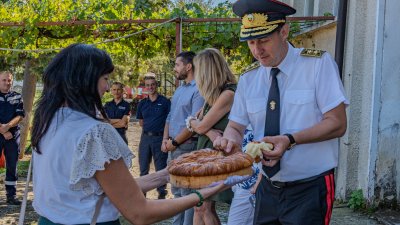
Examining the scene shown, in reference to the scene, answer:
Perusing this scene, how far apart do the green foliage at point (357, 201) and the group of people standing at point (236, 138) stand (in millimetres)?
2430

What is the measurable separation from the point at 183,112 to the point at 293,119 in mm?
3160

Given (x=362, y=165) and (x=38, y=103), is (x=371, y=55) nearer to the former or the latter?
(x=362, y=165)

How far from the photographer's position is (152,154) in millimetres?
8305

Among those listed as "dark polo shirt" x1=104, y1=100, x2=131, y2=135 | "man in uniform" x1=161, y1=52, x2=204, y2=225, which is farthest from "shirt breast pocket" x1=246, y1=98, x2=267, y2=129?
"dark polo shirt" x1=104, y1=100, x2=131, y2=135

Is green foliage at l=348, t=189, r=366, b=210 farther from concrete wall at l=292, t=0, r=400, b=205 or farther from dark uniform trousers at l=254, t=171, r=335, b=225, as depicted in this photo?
dark uniform trousers at l=254, t=171, r=335, b=225

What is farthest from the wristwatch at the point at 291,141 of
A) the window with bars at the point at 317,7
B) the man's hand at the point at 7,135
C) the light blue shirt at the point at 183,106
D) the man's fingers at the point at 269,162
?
the man's hand at the point at 7,135

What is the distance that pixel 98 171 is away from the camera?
2340 mm

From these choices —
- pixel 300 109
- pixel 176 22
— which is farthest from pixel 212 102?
pixel 176 22

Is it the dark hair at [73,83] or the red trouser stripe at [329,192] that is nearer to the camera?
the dark hair at [73,83]

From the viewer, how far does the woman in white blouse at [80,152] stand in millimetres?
2348

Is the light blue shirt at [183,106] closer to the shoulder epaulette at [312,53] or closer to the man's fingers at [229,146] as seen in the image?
the man's fingers at [229,146]

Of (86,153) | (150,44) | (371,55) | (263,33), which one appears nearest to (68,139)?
(86,153)

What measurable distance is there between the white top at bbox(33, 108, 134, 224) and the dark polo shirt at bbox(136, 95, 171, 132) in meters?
5.85

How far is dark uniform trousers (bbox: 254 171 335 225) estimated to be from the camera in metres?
3.08
